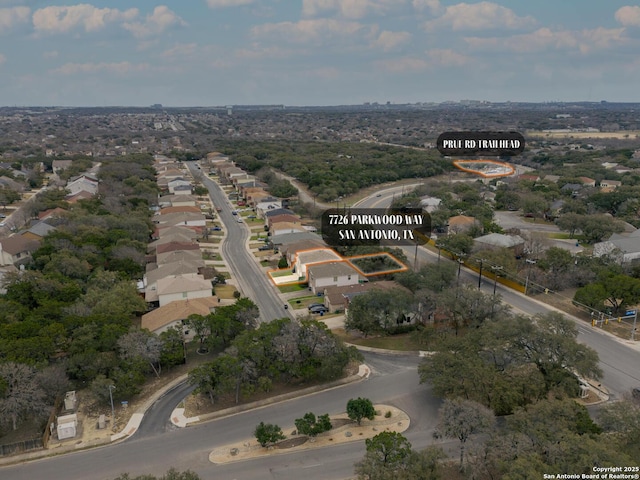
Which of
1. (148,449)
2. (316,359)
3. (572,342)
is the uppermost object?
(572,342)

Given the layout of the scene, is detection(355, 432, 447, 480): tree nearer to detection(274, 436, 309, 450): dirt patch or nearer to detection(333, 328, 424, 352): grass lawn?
detection(274, 436, 309, 450): dirt patch

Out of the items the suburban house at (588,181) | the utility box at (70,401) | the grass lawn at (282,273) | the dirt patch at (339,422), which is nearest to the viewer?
the dirt patch at (339,422)

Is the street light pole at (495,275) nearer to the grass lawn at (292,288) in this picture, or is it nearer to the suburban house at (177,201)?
the grass lawn at (292,288)

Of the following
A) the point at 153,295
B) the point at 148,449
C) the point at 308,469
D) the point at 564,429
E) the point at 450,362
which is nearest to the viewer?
the point at 564,429

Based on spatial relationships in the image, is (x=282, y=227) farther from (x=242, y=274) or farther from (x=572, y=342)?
(x=572, y=342)

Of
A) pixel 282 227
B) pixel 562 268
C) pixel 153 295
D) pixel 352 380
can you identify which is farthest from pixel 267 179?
pixel 352 380

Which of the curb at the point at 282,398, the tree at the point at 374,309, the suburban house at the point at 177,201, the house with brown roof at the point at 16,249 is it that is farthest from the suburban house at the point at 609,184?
the house with brown roof at the point at 16,249
